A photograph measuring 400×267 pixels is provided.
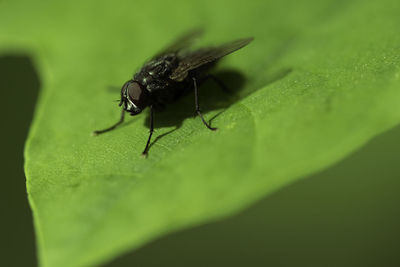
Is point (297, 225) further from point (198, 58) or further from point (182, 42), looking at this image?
point (182, 42)

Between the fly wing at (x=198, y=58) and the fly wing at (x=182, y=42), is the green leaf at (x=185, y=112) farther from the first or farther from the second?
the fly wing at (x=198, y=58)

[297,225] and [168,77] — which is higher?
[168,77]

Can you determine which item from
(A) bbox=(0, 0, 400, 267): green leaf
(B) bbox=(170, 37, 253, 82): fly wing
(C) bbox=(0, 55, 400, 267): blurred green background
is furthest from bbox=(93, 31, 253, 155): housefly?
(C) bbox=(0, 55, 400, 267): blurred green background

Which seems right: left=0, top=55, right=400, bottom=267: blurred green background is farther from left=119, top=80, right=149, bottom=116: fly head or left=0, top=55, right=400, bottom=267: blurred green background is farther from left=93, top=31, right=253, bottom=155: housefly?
left=119, top=80, right=149, bottom=116: fly head

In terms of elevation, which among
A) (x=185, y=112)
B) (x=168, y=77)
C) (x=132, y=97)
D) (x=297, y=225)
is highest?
(x=132, y=97)

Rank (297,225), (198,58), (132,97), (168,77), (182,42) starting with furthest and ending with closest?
(182,42) → (168,77) → (198,58) → (132,97) → (297,225)

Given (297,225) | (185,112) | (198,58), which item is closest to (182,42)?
(198,58)

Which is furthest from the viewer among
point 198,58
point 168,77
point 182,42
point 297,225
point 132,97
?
point 182,42
